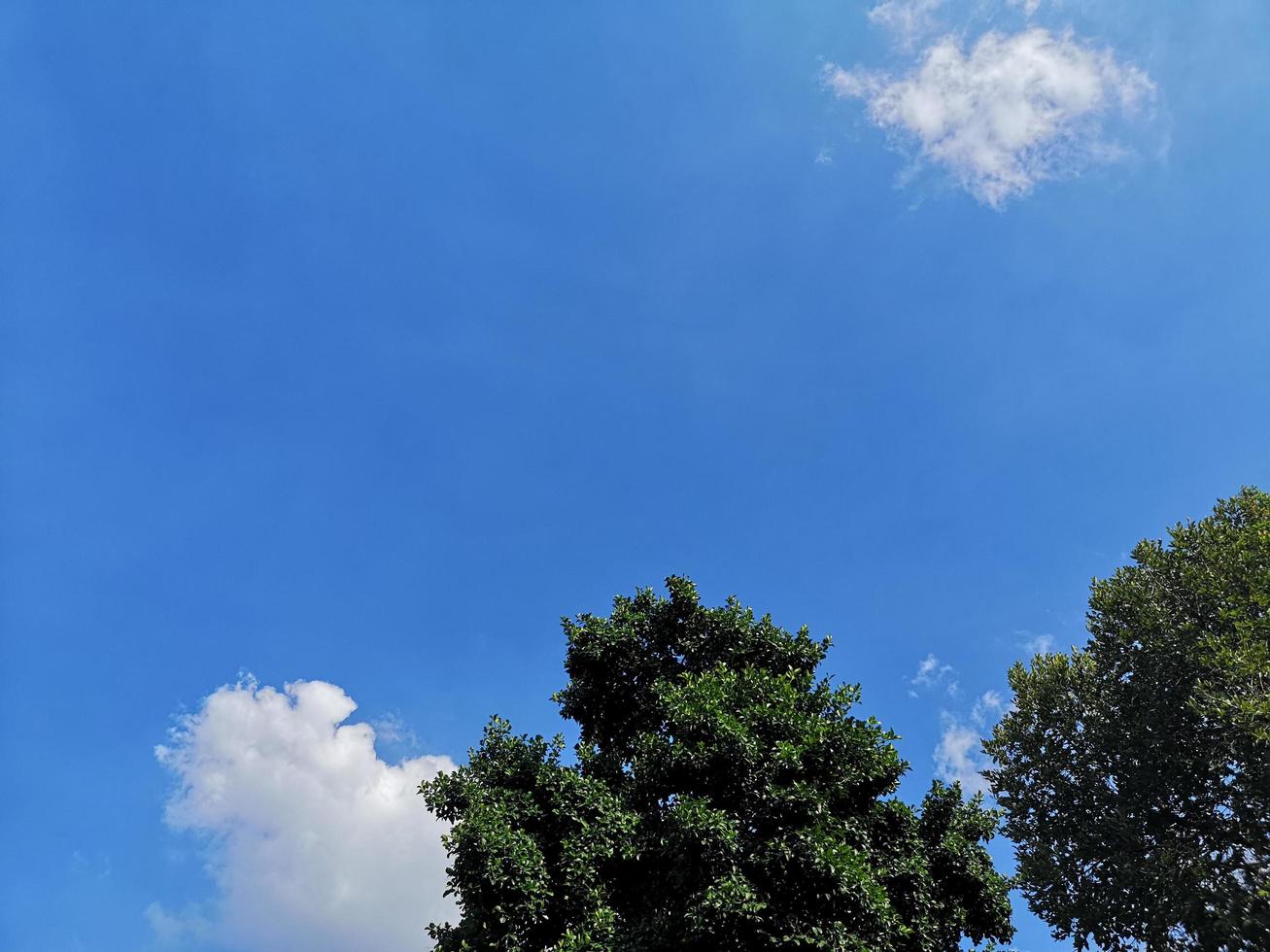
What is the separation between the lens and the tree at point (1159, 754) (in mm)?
22219

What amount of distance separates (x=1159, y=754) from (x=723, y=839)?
18893 mm

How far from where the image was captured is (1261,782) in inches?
884

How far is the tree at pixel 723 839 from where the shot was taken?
15477 mm

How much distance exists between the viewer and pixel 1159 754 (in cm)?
2477

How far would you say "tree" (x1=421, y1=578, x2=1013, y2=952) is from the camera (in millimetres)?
15477

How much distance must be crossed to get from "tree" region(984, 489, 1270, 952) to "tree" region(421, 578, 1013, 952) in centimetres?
885

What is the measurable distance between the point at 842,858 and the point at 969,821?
6.63 meters

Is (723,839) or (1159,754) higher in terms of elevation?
(1159,754)

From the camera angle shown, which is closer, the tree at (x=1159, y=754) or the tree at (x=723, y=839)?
the tree at (x=723, y=839)

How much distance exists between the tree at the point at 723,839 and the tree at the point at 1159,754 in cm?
885

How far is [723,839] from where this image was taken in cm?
1543

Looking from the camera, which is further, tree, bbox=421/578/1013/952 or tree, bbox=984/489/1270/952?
tree, bbox=984/489/1270/952

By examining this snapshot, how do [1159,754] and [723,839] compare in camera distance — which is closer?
[723,839]

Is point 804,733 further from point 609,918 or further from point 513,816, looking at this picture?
point 513,816
